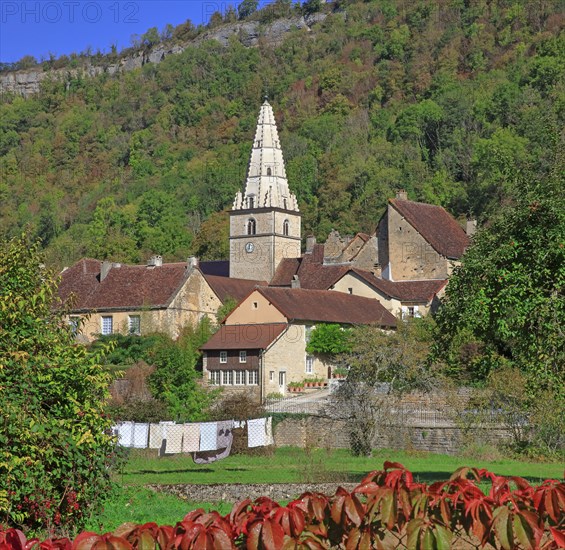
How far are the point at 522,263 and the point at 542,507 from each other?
14515 millimetres

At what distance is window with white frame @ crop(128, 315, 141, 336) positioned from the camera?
61.5 m

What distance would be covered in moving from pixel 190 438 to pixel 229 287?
3610cm

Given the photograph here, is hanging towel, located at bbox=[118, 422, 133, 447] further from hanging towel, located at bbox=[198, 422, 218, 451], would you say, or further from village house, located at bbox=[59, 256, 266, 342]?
village house, located at bbox=[59, 256, 266, 342]

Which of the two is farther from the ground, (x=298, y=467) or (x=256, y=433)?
Answer: (x=256, y=433)

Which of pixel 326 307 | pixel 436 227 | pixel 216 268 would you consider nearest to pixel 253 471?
pixel 326 307

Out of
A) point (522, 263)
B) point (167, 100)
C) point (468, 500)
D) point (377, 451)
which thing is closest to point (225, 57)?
point (167, 100)

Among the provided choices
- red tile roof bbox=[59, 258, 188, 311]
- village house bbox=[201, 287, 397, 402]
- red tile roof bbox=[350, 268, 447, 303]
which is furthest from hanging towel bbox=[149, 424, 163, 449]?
red tile roof bbox=[350, 268, 447, 303]

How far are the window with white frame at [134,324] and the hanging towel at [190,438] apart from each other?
29.8m

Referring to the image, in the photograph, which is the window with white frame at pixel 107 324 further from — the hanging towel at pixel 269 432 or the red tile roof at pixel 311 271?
the hanging towel at pixel 269 432

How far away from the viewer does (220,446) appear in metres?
32.1

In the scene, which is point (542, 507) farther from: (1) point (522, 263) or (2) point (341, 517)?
(1) point (522, 263)

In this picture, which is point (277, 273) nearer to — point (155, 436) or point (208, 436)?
point (155, 436)

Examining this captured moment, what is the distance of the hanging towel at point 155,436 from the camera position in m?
32.4

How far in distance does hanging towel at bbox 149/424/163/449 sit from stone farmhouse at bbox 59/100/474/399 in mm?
19069
